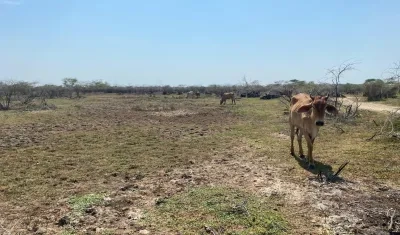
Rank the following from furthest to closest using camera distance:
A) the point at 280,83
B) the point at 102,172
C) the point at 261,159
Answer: the point at 280,83
the point at 261,159
the point at 102,172

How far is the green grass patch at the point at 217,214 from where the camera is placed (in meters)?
5.06

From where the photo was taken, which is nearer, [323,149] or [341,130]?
[323,149]

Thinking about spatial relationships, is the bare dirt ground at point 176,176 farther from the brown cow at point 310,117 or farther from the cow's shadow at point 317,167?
the brown cow at point 310,117

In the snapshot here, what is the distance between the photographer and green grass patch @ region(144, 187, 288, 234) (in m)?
5.06

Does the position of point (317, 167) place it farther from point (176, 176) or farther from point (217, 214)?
point (217, 214)

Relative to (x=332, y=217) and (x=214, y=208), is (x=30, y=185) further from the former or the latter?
(x=332, y=217)

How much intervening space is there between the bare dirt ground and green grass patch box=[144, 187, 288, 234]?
0.68 ft

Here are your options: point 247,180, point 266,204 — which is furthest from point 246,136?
point 266,204

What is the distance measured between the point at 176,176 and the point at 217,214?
2412mm

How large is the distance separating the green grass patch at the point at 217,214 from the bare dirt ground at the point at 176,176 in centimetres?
21

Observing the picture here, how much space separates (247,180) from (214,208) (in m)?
1.84

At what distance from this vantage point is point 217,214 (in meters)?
5.52

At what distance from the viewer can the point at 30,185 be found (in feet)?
23.6

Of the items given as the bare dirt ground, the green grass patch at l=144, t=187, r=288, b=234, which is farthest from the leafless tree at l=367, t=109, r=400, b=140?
the green grass patch at l=144, t=187, r=288, b=234
